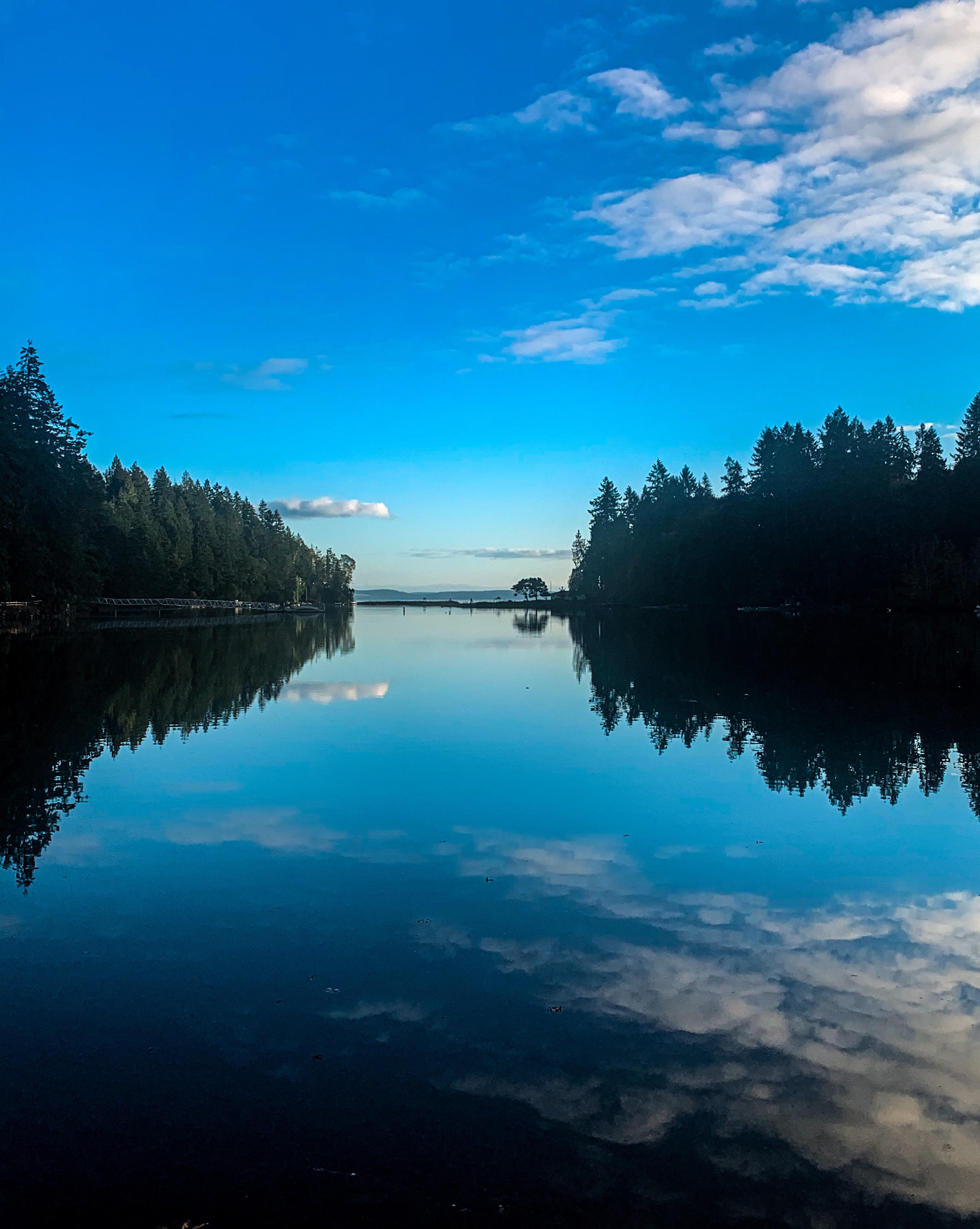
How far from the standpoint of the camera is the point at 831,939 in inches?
339

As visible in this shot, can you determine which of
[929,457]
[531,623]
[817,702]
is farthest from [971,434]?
[817,702]

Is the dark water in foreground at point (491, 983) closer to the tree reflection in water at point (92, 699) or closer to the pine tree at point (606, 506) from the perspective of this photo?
the tree reflection in water at point (92, 699)

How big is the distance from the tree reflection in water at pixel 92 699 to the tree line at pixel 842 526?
202 ft

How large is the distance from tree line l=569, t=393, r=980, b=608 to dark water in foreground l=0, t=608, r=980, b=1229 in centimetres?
8131

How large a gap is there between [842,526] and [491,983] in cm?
9508

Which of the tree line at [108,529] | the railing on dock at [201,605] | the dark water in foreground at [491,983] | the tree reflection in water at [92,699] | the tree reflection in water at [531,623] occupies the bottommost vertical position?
the dark water in foreground at [491,983]

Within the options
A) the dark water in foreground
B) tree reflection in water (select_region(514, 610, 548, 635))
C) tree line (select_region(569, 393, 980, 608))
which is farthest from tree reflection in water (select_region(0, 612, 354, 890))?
tree line (select_region(569, 393, 980, 608))

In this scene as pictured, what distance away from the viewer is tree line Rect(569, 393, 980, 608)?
93.1 metres

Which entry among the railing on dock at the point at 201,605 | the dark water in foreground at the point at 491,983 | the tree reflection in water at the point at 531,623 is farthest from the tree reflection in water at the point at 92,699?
the railing on dock at the point at 201,605

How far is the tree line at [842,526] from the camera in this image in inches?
3666

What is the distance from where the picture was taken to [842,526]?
93.3m

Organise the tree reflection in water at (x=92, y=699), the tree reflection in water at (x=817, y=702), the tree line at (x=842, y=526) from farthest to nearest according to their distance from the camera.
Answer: the tree line at (x=842, y=526)
the tree reflection in water at (x=817, y=702)
the tree reflection in water at (x=92, y=699)

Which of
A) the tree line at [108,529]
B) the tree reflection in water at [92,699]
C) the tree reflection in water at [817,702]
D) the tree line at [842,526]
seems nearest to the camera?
the tree reflection in water at [92,699]

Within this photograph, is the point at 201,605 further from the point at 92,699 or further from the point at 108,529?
the point at 92,699
